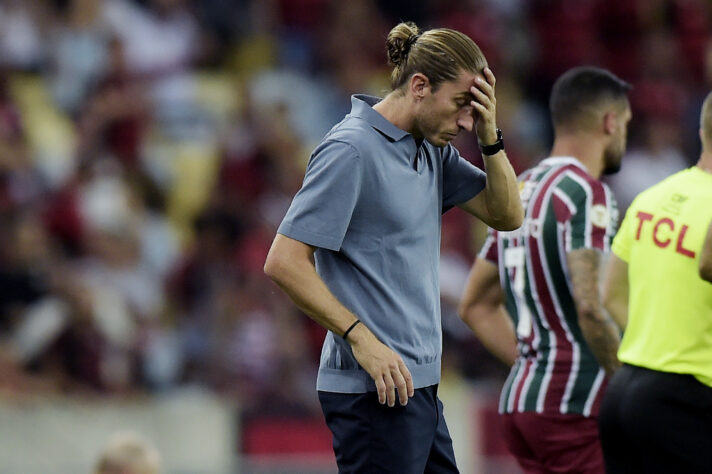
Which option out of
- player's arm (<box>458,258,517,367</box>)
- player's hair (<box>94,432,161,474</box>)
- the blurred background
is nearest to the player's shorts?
player's arm (<box>458,258,517,367</box>)

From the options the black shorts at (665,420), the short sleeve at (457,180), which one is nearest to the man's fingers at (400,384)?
the short sleeve at (457,180)

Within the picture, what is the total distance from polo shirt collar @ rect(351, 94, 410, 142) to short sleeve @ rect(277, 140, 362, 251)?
177 mm

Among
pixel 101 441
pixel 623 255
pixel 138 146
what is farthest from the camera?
pixel 138 146

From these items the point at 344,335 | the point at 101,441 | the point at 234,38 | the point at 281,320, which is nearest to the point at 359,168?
the point at 344,335

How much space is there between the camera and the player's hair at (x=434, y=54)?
406 centimetres

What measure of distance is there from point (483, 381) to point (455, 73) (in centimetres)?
575

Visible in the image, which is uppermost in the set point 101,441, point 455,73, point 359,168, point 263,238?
point 455,73

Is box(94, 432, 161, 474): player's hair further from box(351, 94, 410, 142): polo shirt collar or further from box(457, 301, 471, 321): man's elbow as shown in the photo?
box(351, 94, 410, 142): polo shirt collar

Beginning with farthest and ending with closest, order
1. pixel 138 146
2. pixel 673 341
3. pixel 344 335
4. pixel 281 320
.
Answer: pixel 138 146, pixel 281 320, pixel 673 341, pixel 344 335

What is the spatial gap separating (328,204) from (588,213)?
5.37 ft

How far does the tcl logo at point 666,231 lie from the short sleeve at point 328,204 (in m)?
1.29

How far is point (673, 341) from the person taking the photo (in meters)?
4.61

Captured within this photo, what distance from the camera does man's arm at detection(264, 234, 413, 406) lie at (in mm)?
3938

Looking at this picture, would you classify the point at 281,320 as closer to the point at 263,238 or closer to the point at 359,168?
the point at 263,238
